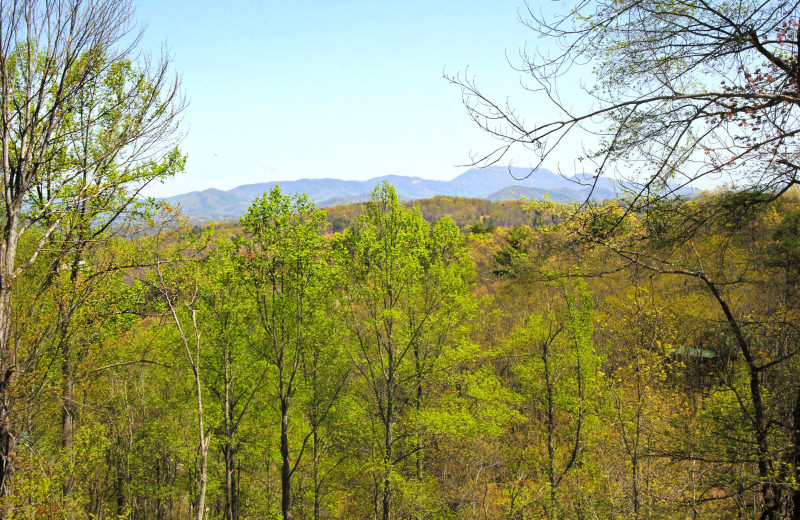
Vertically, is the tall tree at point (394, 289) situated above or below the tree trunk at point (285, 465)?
above

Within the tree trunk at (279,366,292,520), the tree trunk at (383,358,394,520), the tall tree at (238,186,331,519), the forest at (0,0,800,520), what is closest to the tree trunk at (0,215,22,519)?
the forest at (0,0,800,520)

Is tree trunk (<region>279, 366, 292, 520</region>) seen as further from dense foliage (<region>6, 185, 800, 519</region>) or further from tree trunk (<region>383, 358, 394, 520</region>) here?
tree trunk (<region>383, 358, 394, 520</region>)

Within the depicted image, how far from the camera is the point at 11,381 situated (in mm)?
5727

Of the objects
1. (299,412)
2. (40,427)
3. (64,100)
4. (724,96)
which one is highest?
(64,100)

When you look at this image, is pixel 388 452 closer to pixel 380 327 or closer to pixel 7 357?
pixel 380 327

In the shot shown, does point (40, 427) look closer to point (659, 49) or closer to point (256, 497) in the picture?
point (256, 497)

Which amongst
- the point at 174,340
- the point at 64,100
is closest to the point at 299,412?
the point at 174,340

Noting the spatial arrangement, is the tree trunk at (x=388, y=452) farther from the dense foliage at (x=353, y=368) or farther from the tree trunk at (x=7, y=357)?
the tree trunk at (x=7, y=357)

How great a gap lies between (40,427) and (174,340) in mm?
4369

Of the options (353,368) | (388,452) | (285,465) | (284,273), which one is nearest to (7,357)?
(284,273)

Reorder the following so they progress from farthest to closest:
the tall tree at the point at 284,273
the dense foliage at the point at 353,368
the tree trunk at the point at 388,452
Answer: the tall tree at the point at 284,273
the tree trunk at the point at 388,452
the dense foliage at the point at 353,368

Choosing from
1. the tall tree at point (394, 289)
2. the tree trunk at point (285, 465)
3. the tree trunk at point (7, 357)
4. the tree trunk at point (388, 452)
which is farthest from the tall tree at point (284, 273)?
the tree trunk at point (7, 357)

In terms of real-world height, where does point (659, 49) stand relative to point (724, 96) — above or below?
above

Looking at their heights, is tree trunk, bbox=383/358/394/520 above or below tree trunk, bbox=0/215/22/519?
below
